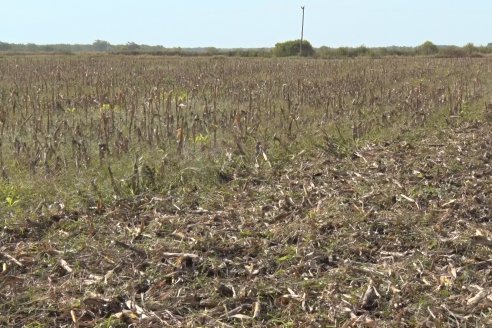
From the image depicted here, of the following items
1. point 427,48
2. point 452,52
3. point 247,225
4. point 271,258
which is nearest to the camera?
point 271,258

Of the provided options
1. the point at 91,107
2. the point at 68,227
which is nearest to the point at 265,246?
the point at 68,227

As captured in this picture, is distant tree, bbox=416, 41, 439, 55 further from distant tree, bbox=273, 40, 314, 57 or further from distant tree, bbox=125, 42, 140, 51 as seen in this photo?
distant tree, bbox=125, 42, 140, 51

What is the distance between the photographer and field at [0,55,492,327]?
279cm

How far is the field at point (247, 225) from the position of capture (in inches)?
110

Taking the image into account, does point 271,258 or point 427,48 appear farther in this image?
point 427,48

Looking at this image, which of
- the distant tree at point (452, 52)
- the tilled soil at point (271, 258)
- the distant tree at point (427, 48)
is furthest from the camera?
the distant tree at point (427, 48)

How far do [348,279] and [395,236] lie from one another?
68 centimetres

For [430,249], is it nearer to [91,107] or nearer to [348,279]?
[348,279]

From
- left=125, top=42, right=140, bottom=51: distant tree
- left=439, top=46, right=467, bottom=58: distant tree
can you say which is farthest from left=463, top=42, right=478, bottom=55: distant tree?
left=125, top=42, right=140, bottom=51: distant tree

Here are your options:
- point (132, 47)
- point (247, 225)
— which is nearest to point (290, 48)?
point (132, 47)

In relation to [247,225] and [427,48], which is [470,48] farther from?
[247,225]

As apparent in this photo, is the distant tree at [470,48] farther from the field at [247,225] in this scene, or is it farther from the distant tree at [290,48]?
the field at [247,225]

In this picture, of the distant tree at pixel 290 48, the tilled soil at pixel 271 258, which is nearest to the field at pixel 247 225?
the tilled soil at pixel 271 258

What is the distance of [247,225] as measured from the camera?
388 centimetres
